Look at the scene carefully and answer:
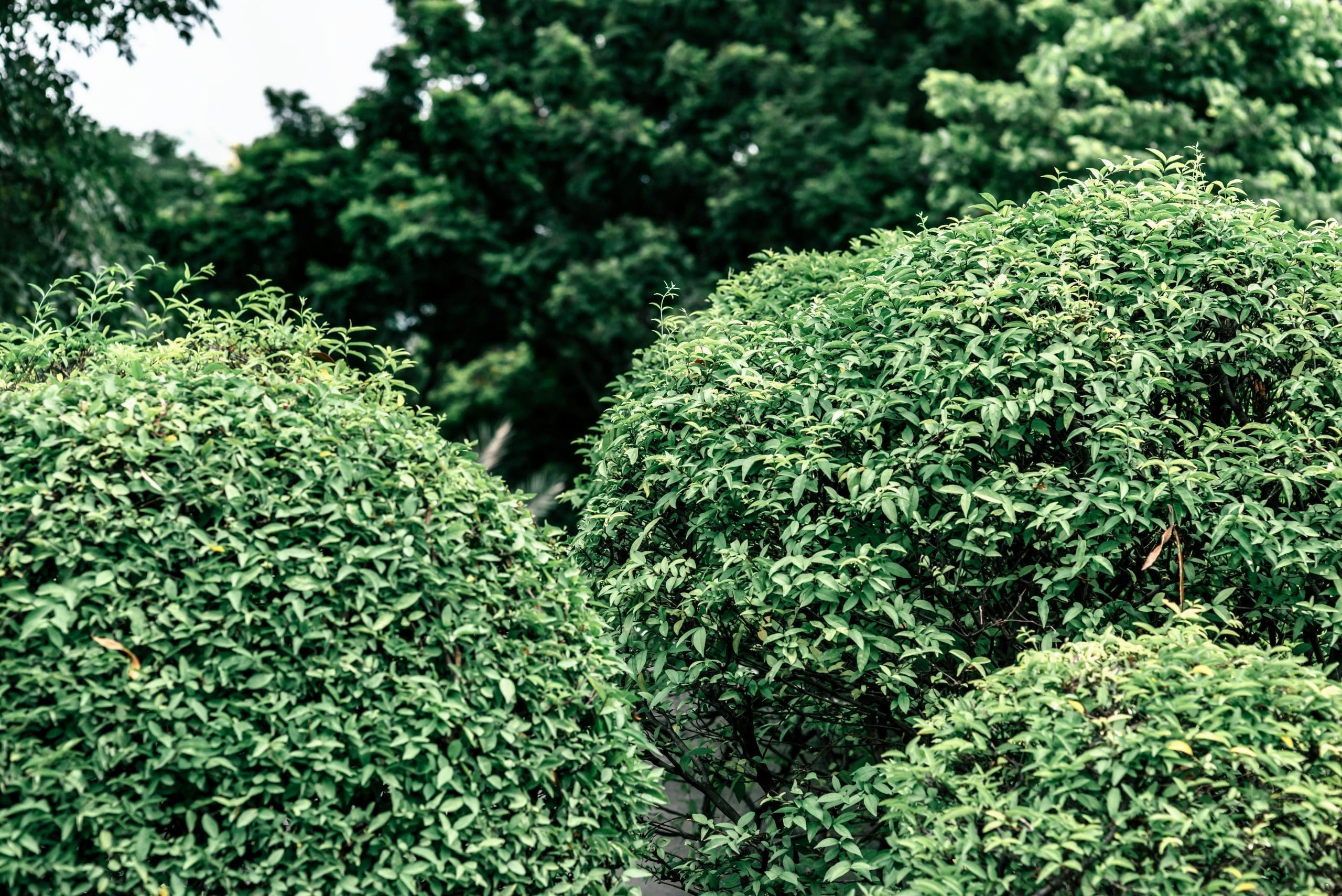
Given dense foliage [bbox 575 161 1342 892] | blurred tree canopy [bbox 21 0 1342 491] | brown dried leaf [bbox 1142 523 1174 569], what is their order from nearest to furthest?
1. brown dried leaf [bbox 1142 523 1174 569]
2. dense foliage [bbox 575 161 1342 892]
3. blurred tree canopy [bbox 21 0 1342 491]

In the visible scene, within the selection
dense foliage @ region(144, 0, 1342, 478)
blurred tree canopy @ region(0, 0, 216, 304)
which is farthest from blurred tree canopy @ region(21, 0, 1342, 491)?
blurred tree canopy @ region(0, 0, 216, 304)

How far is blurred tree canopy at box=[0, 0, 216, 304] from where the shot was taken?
1006 cm

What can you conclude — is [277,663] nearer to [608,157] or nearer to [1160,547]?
[1160,547]

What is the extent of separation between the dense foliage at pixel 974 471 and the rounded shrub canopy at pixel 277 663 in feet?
2.69

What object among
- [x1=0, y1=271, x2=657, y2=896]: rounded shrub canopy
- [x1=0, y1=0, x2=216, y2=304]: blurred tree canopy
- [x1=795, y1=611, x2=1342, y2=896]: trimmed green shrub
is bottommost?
[x1=795, y1=611, x2=1342, y2=896]: trimmed green shrub

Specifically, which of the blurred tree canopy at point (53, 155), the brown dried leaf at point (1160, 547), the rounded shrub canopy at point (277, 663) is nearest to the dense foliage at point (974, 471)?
the brown dried leaf at point (1160, 547)

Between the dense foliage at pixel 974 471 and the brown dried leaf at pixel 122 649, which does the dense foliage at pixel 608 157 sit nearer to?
the dense foliage at pixel 974 471

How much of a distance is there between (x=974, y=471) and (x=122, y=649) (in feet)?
10.0

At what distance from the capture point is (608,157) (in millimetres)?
17203

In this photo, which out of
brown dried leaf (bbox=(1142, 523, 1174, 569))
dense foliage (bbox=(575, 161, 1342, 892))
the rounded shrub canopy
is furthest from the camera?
dense foliage (bbox=(575, 161, 1342, 892))

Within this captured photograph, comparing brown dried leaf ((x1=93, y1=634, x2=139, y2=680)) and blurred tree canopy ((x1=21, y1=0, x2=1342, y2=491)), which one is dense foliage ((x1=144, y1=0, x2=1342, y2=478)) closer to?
blurred tree canopy ((x1=21, y1=0, x2=1342, y2=491))

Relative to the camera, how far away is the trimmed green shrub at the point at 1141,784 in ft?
11.0

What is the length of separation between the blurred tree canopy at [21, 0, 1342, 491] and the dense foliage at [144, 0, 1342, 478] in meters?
0.04

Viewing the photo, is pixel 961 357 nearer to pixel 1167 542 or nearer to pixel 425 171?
pixel 1167 542
